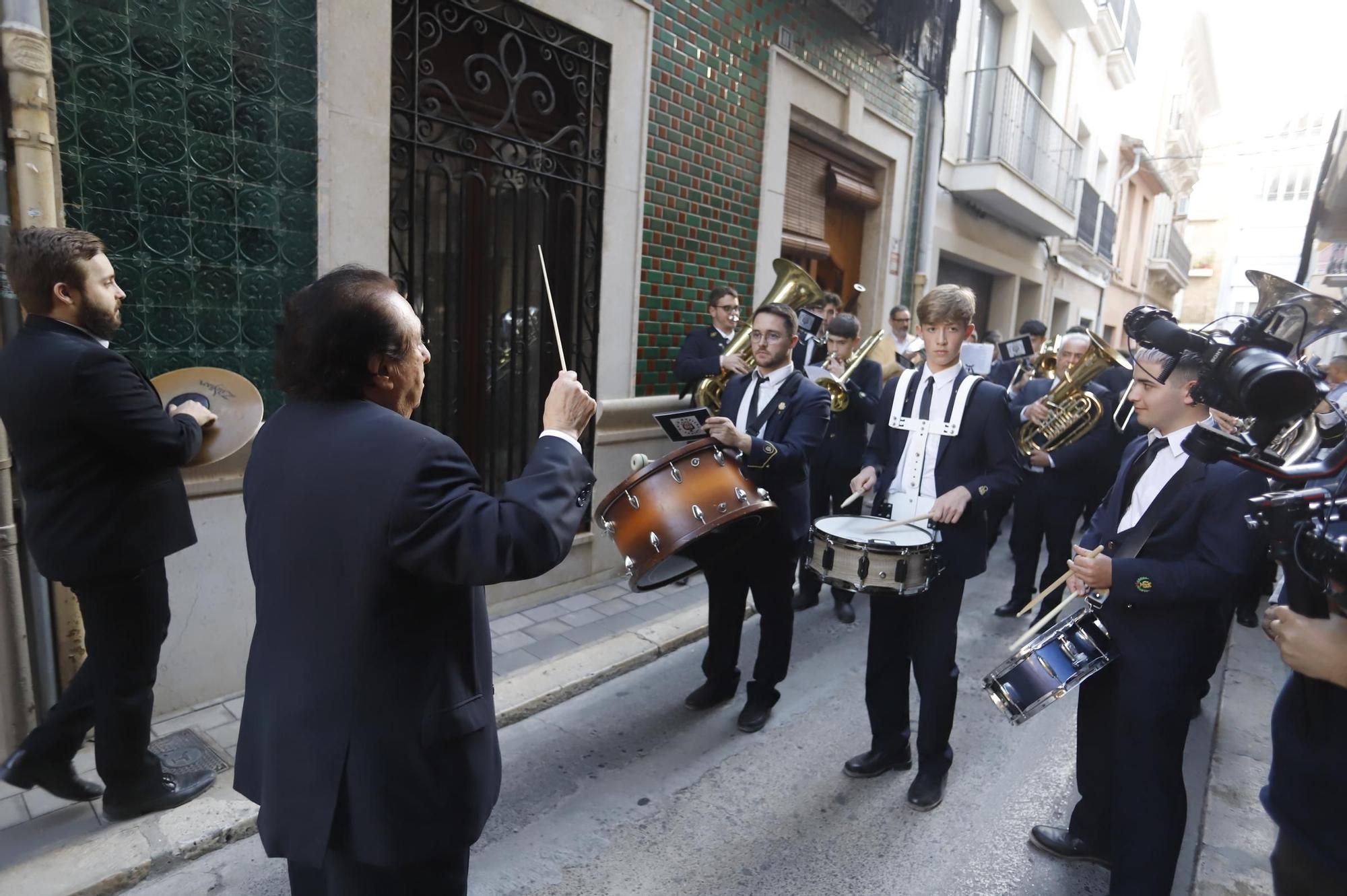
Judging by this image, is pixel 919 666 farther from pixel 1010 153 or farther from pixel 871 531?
pixel 1010 153

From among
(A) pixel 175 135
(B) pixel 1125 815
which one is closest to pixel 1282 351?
(B) pixel 1125 815

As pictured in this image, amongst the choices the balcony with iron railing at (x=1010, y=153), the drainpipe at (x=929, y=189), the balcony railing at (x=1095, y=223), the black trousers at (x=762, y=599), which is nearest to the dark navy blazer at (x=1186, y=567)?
the black trousers at (x=762, y=599)

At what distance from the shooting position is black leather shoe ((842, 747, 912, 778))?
336 centimetres

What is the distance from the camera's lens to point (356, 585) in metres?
1.46

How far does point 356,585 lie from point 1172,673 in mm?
2295

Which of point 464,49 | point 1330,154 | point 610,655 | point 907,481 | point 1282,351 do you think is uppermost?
point 1330,154

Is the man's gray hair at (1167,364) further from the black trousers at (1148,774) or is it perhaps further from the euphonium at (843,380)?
the euphonium at (843,380)

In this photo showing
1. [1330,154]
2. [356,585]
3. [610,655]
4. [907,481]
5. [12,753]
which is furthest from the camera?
[1330,154]

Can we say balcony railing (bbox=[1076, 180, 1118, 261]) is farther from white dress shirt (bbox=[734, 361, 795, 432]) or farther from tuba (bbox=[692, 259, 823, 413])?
white dress shirt (bbox=[734, 361, 795, 432])

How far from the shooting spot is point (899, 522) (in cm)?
310

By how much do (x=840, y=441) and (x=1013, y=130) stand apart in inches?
319

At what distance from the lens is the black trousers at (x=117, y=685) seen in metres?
2.61

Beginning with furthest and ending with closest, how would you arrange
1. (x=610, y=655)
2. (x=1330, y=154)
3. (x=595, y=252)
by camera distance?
(x=1330, y=154) → (x=595, y=252) → (x=610, y=655)

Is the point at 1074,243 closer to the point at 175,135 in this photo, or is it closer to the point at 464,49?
the point at 464,49
